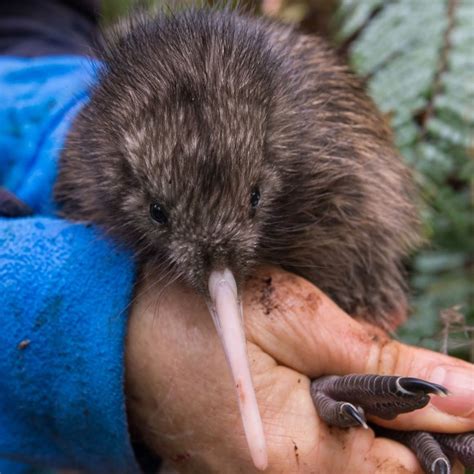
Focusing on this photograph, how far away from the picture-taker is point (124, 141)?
1.75m

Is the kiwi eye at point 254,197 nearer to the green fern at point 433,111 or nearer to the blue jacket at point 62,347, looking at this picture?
the blue jacket at point 62,347

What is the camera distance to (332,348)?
5.73 ft

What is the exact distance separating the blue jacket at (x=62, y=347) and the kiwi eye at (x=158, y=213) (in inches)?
10.9

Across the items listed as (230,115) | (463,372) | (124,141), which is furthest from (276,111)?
(463,372)

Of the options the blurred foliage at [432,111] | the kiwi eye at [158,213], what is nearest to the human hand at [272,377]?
the kiwi eye at [158,213]

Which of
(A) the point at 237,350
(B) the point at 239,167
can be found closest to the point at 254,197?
(B) the point at 239,167

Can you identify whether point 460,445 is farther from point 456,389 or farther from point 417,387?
point 417,387

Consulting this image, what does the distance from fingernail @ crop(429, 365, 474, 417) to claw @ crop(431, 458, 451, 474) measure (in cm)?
14

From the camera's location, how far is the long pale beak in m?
1.41

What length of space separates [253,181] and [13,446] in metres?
0.94

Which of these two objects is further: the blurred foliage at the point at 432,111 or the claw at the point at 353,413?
the blurred foliage at the point at 432,111

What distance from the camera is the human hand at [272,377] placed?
64.9 inches

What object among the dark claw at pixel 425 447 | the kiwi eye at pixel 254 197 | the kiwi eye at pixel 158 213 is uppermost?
the kiwi eye at pixel 254 197

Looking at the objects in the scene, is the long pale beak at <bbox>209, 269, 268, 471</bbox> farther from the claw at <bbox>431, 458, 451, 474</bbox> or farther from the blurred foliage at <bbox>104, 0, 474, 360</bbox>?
the blurred foliage at <bbox>104, 0, 474, 360</bbox>
